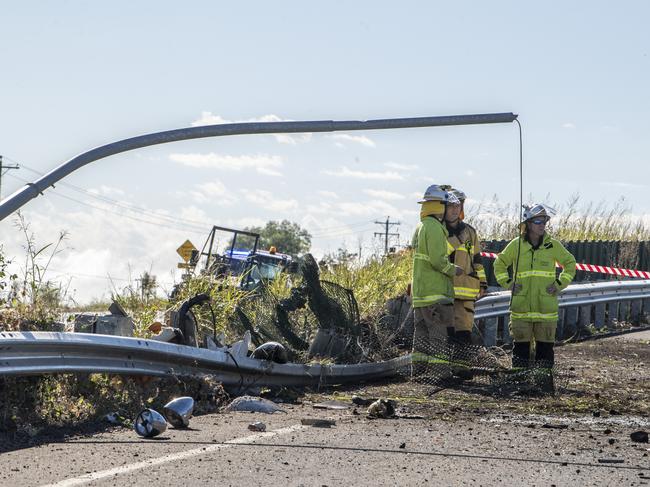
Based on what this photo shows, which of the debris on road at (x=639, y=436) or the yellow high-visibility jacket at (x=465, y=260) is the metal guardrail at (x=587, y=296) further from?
the debris on road at (x=639, y=436)

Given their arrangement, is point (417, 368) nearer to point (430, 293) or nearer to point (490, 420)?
point (430, 293)

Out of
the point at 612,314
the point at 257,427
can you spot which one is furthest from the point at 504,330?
the point at 257,427

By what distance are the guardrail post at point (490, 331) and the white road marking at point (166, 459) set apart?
26.3 feet

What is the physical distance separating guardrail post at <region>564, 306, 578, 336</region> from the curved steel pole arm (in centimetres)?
891

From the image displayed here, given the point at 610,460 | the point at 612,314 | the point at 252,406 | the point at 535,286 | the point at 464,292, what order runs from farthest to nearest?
the point at 612,314, the point at 464,292, the point at 535,286, the point at 252,406, the point at 610,460

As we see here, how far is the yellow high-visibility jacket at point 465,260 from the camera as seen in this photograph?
13.0 meters

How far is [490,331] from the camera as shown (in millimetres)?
16344

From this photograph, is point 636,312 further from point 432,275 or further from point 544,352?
point 432,275

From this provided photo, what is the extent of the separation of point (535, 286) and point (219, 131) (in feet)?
16.0

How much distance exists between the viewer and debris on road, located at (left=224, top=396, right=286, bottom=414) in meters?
9.62

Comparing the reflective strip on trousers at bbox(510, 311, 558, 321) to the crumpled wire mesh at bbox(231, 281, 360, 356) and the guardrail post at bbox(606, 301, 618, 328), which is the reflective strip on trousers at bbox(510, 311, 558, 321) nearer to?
the crumpled wire mesh at bbox(231, 281, 360, 356)

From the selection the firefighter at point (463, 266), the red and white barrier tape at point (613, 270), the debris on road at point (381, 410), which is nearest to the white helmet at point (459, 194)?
the firefighter at point (463, 266)

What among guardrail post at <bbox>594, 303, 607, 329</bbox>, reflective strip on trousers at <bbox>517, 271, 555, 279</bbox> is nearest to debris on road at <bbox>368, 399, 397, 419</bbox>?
reflective strip on trousers at <bbox>517, 271, 555, 279</bbox>

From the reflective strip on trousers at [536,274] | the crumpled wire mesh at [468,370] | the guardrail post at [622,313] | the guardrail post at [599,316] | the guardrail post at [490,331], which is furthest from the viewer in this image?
the guardrail post at [622,313]
